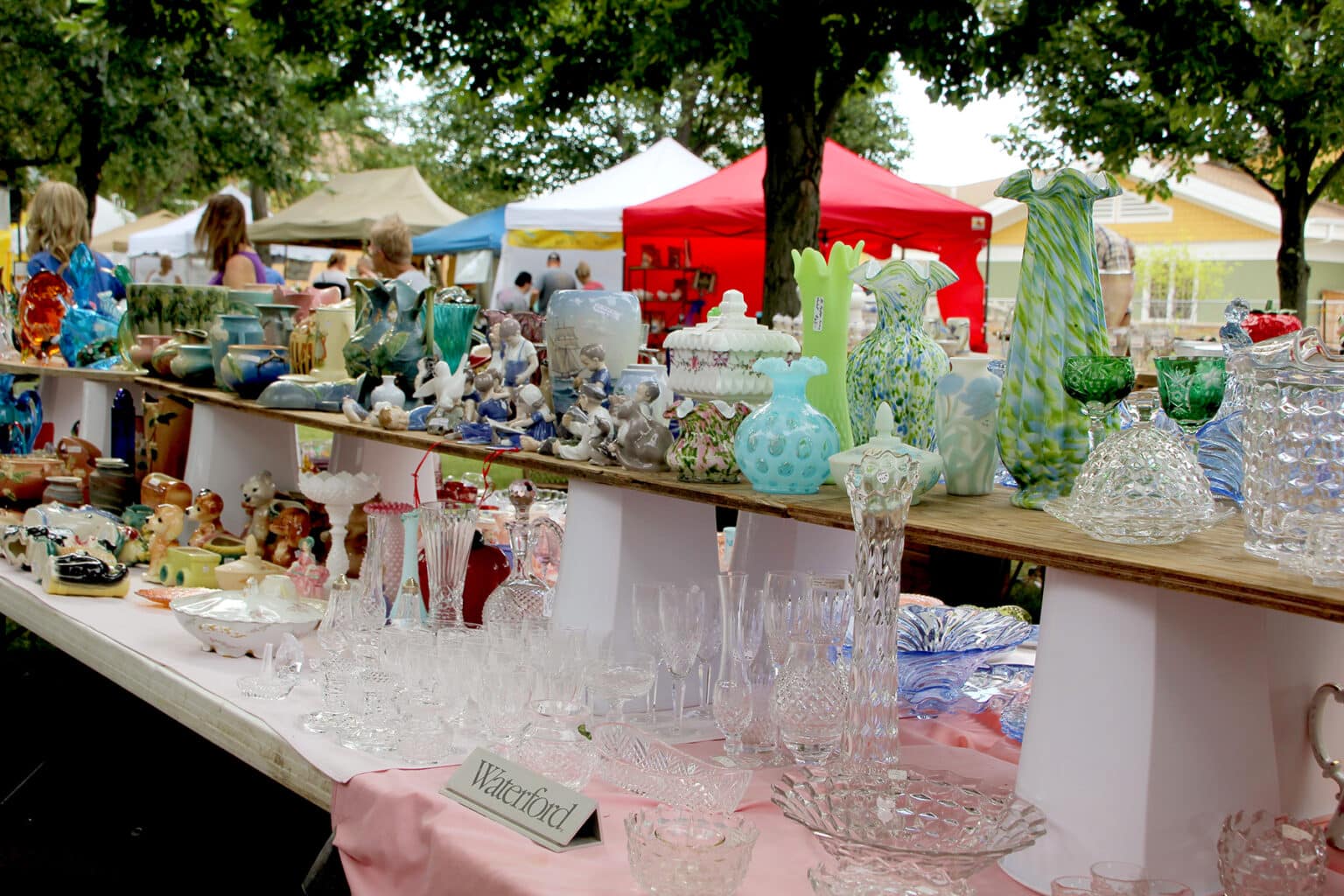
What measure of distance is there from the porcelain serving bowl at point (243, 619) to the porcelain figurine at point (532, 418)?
1.84 feet

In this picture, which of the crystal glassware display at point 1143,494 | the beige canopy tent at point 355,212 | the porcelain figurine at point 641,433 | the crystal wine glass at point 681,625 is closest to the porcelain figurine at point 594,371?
the porcelain figurine at point 641,433

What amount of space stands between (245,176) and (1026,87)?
8684mm

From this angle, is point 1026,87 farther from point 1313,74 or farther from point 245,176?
point 245,176

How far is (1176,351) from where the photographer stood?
191 centimetres

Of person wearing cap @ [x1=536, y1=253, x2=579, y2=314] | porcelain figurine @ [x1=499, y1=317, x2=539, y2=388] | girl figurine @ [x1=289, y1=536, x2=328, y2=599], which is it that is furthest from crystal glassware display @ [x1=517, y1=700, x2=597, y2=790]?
person wearing cap @ [x1=536, y1=253, x2=579, y2=314]

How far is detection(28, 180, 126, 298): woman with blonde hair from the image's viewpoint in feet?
15.1

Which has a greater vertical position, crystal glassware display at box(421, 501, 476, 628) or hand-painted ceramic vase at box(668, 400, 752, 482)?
hand-painted ceramic vase at box(668, 400, 752, 482)

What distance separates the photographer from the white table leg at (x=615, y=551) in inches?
81.8

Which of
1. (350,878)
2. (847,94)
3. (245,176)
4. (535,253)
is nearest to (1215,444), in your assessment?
(350,878)

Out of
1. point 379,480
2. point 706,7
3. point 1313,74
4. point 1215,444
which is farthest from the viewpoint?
point 1313,74

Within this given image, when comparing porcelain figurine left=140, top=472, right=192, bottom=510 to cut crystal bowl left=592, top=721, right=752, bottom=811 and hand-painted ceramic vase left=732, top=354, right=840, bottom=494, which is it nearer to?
cut crystal bowl left=592, top=721, right=752, bottom=811

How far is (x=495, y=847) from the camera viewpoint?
155 centimetres

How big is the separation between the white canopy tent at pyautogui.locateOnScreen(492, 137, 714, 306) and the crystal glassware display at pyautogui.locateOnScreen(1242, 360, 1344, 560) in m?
8.35

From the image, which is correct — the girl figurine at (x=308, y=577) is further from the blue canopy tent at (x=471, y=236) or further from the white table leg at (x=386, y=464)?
the blue canopy tent at (x=471, y=236)
